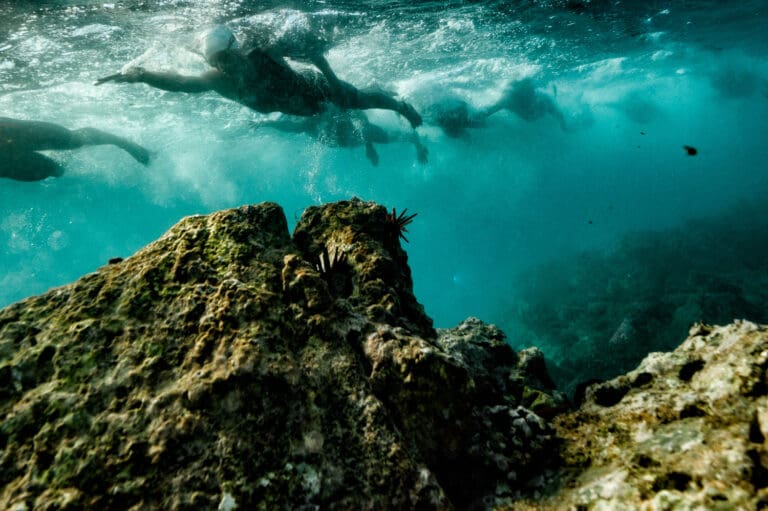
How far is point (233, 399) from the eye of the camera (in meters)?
2.16

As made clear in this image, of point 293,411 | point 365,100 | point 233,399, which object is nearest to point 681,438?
point 293,411

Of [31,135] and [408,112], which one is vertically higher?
[31,135]

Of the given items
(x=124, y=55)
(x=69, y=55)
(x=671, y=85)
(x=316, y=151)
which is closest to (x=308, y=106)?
(x=124, y=55)

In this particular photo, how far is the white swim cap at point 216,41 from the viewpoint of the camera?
11.8 metres

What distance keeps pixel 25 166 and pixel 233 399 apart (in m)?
18.5

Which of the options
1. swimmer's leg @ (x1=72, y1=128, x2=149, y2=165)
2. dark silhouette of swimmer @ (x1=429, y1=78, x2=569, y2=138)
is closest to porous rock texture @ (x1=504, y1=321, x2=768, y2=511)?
swimmer's leg @ (x1=72, y1=128, x2=149, y2=165)

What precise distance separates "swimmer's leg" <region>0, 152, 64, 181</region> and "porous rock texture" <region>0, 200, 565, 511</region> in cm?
1642

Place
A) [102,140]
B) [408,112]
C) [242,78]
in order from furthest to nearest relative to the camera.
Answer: [408,112] < [102,140] < [242,78]

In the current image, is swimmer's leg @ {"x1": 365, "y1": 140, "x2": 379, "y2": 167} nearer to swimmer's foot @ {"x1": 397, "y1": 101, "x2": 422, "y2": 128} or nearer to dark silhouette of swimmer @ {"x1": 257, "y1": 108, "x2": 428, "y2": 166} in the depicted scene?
dark silhouette of swimmer @ {"x1": 257, "y1": 108, "x2": 428, "y2": 166}

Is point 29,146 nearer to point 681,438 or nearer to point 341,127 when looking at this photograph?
point 341,127

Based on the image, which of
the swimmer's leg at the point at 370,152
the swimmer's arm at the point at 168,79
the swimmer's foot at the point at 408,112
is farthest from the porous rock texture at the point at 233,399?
the swimmer's leg at the point at 370,152

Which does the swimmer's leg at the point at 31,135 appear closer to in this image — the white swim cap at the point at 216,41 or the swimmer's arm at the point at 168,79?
the swimmer's arm at the point at 168,79

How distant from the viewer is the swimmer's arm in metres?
11.0

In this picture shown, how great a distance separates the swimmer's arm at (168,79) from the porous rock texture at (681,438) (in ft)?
47.5
